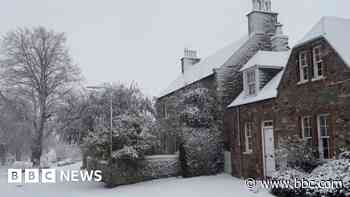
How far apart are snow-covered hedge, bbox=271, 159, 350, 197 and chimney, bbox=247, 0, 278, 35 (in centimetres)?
1276

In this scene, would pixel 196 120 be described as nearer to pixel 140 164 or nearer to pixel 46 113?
pixel 140 164

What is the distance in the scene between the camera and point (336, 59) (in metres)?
14.1

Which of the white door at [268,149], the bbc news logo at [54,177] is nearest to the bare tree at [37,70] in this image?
the bbc news logo at [54,177]

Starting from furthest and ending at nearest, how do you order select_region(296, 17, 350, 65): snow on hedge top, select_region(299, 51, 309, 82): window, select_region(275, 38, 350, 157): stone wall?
select_region(299, 51, 309, 82): window < select_region(296, 17, 350, 65): snow on hedge top < select_region(275, 38, 350, 157): stone wall

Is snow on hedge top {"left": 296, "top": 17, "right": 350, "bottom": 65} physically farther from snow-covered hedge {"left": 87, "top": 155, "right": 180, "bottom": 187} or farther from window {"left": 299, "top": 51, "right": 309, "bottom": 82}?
snow-covered hedge {"left": 87, "top": 155, "right": 180, "bottom": 187}

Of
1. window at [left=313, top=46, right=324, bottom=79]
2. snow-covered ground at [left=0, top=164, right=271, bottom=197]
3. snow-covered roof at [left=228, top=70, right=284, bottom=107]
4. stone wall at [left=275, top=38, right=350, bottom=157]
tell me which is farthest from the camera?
snow-covered roof at [left=228, top=70, right=284, bottom=107]

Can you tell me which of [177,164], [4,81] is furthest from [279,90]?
[4,81]

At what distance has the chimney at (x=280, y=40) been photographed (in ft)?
79.0

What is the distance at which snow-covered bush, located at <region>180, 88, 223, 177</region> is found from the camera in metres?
22.1

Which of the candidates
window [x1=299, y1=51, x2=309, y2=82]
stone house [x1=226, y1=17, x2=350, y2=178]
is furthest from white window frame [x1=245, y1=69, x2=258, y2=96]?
window [x1=299, y1=51, x2=309, y2=82]

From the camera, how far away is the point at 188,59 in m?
37.3

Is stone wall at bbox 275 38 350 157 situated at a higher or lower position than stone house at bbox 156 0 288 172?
lower

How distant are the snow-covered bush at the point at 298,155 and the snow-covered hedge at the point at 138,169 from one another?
26.5 ft

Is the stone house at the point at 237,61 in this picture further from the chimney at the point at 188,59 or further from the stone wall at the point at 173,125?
the chimney at the point at 188,59
